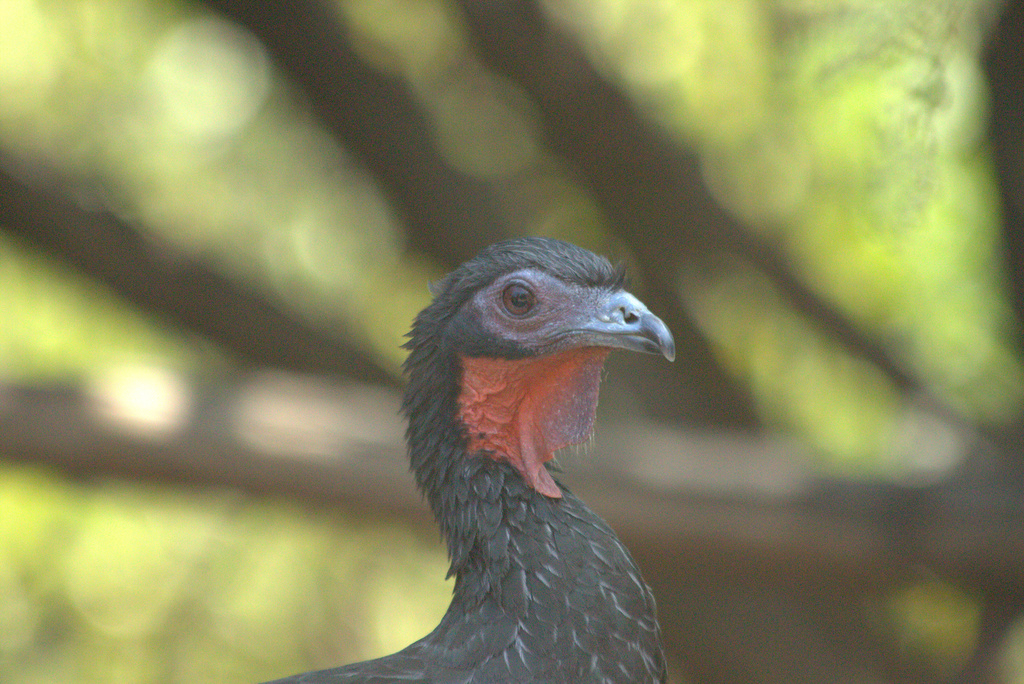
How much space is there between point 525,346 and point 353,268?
3.98 m

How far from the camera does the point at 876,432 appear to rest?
5.93 metres

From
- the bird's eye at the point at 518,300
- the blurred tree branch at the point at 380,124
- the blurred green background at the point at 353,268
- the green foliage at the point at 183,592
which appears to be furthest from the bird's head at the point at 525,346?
the green foliage at the point at 183,592

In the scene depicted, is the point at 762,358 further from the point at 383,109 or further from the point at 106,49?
the point at 106,49

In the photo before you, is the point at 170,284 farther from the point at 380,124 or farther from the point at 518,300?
the point at 518,300

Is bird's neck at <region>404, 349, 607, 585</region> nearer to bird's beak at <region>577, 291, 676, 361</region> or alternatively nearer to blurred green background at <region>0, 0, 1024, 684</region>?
bird's beak at <region>577, 291, 676, 361</region>

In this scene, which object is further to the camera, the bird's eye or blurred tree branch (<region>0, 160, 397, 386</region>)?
blurred tree branch (<region>0, 160, 397, 386</region>)

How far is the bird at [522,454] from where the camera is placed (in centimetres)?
222

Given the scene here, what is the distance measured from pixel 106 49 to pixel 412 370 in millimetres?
3906

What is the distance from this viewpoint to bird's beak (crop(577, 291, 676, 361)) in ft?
7.39

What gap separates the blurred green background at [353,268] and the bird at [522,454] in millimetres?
1999

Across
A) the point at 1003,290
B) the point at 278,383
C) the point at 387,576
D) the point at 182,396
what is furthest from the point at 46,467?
the point at 1003,290

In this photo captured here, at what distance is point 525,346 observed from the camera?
7.66 ft

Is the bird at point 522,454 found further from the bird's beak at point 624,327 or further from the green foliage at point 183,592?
the green foliage at point 183,592

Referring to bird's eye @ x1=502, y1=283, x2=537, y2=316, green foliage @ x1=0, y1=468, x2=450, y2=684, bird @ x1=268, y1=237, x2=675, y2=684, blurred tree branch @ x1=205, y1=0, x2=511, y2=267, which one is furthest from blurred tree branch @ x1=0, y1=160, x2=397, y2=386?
bird's eye @ x1=502, y1=283, x2=537, y2=316
